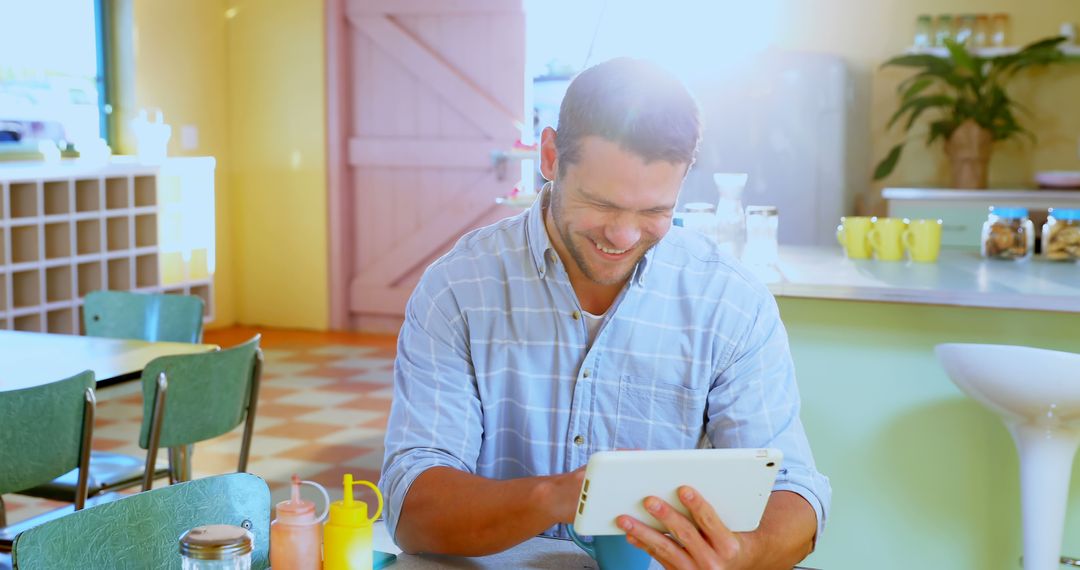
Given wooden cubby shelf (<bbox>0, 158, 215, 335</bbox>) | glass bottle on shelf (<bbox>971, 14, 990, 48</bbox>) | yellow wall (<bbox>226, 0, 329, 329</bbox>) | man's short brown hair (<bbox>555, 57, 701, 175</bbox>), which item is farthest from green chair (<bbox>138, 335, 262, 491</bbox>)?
yellow wall (<bbox>226, 0, 329, 329</bbox>)

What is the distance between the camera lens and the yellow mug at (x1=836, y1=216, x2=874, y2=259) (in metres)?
3.50

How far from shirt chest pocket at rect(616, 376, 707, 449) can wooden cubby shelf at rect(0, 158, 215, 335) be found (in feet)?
14.9

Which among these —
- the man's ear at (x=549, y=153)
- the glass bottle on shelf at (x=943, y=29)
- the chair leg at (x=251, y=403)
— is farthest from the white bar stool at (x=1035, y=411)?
the glass bottle on shelf at (x=943, y=29)

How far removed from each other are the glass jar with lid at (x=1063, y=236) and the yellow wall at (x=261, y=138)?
4725mm

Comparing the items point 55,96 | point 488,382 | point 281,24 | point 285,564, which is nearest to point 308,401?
point 55,96

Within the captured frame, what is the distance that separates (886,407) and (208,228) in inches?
195

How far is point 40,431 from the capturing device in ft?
8.15

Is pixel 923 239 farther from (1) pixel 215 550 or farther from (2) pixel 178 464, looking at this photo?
(1) pixel 215 550

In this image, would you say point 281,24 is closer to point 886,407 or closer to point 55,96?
point 55,96

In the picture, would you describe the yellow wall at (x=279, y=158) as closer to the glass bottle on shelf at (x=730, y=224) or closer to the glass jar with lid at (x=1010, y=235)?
the glass bottle on shelf at (x=730, y=224)

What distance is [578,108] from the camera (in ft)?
5.46

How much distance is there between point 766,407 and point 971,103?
4615 mm

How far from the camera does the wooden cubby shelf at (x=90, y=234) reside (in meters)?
5.78

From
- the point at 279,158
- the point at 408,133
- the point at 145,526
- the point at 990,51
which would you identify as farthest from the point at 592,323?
the point at 279,158
